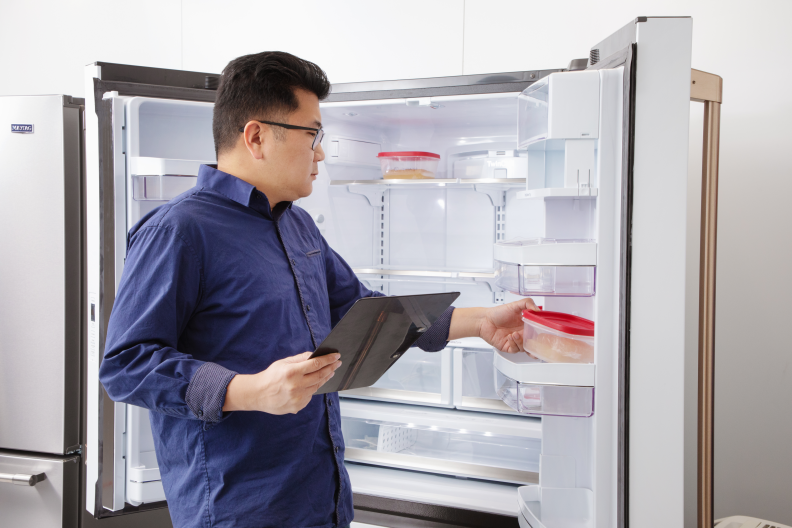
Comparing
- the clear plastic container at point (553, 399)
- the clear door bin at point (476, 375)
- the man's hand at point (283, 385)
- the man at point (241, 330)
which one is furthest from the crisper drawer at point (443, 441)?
the man's hand at point (283, 385)

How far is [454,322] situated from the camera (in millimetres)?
1502

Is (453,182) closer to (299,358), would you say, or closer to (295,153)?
(295,153)

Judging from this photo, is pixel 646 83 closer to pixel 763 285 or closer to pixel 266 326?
pixel 266 326

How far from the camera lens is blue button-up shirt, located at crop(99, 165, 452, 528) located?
992 millimetres

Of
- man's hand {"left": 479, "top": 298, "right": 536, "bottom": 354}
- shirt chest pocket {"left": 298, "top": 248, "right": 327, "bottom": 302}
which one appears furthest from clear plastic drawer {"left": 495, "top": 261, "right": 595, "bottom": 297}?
shirt chest pocket {"left": 298, "top": 248, "right": 327, "bottom": 302}

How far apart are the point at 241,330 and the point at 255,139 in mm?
397

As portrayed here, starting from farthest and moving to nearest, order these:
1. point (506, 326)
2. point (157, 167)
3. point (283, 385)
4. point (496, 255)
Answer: point (157, 167), point (506, 326), point (496, 255), point (283, 385)

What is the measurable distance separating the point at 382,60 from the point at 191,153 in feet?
3.02

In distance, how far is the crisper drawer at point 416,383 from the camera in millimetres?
2061

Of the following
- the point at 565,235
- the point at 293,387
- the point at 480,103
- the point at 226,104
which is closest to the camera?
the point at 293,387

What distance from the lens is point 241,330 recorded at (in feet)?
3.61

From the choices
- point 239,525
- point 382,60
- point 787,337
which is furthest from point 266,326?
point 787,337

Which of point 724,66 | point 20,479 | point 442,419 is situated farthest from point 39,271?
point 724,66

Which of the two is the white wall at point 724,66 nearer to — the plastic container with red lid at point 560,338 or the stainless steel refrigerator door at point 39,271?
the stainless steel refrigerator door at point 39,271
